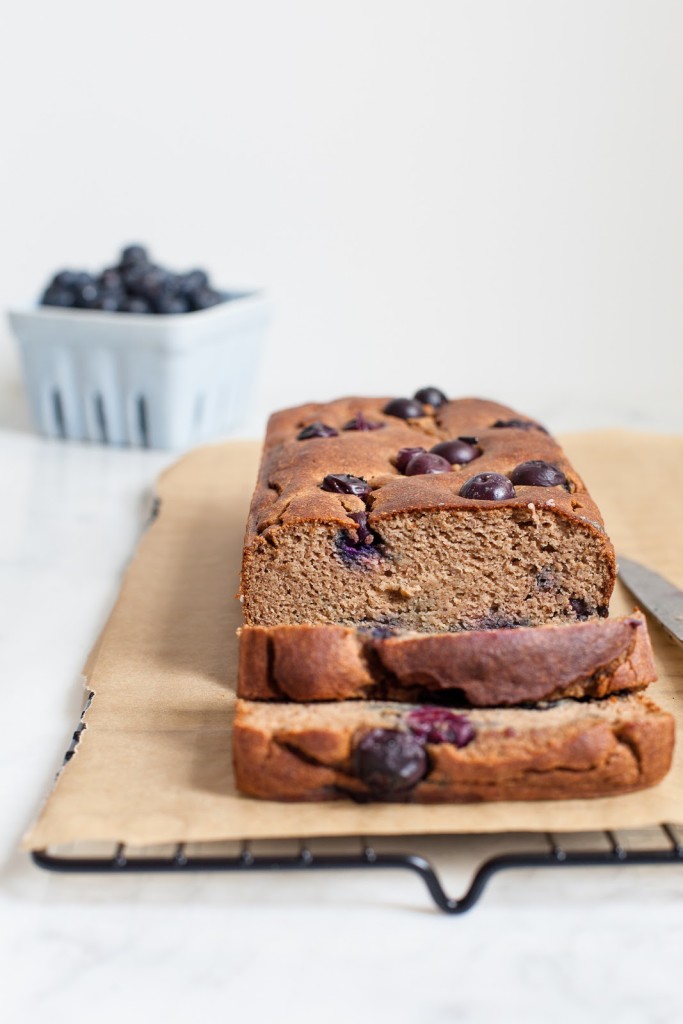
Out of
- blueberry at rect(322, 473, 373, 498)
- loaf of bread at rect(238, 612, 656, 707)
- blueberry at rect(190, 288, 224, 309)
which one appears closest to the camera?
loaf of bread at rect(238, 612, 656, 707)

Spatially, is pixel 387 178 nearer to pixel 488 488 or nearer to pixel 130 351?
pixel 130 351

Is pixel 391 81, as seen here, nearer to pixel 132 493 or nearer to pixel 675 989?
pixel 132 493

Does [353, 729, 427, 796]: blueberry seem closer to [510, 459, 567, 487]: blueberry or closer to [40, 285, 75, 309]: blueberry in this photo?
[510, 459, 567, 487]: blueberry

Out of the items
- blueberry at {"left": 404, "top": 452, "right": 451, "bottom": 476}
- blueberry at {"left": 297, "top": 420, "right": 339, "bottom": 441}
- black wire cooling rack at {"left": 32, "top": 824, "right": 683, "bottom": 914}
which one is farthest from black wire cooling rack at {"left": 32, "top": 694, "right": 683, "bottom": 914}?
blueberry at {"left": 297, "top": 420, "right": 339, "bottom": 441}

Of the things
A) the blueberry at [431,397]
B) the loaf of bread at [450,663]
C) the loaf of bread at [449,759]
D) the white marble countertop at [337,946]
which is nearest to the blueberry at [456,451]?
the blueberry at [431,397]

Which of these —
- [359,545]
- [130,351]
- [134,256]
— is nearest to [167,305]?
[130,351]

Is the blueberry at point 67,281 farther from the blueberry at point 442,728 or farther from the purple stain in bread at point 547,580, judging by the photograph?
the blueberry at point 442,728
